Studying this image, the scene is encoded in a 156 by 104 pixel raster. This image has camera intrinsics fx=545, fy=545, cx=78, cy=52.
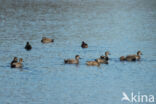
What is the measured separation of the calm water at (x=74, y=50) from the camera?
68.2 ft

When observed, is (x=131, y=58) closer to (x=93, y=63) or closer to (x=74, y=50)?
(x=93, y=63)

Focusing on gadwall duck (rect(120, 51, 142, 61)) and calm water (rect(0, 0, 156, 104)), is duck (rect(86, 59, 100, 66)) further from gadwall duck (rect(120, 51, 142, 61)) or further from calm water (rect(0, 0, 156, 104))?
gadwall duck (rect(120, 51, 142, 61))

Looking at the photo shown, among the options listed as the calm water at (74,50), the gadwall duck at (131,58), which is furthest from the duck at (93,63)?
the gadwall duck at (131,58)

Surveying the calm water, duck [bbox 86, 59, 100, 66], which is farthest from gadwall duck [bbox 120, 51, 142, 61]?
duck [bbox 86, 59, 100, 66]

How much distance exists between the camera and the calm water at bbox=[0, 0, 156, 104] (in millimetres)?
20797

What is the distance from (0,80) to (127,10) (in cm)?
2513

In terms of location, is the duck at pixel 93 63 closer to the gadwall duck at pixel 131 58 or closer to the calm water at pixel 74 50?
the calm water at pixel 74 50

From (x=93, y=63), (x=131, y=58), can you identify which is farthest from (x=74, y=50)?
(x=93, y=63)

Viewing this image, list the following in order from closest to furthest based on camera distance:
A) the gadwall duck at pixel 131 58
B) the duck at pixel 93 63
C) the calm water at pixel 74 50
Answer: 1. the calm water at pixel 74 50
2. the duck at pixel 93 63
3. the gadwall duck at pixel 131 58

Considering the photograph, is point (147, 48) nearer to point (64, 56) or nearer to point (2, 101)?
point (64, 56)

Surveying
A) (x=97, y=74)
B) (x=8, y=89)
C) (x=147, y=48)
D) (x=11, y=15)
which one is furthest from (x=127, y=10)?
(x=8, y=89)

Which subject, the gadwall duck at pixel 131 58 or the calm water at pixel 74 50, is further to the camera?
the gadwall duck at pixel 131 58

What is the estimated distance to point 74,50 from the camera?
94.1ft

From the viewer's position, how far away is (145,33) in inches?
1330
